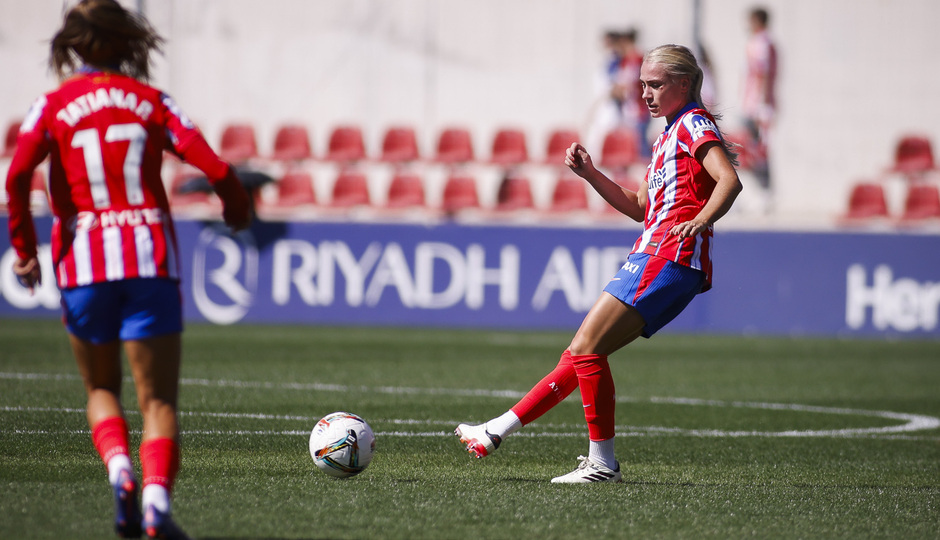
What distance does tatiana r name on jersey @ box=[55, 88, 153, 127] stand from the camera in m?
3.81

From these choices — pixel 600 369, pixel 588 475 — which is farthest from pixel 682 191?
pixel 588 475

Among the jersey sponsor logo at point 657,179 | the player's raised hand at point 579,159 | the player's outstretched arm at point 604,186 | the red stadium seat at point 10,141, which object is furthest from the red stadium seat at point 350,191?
the jersey sponsor logo at point 657,179

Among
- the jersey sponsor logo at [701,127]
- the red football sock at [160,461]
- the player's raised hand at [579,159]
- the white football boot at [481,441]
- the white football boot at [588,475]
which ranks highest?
the jersey sponsor logo at [701,127]

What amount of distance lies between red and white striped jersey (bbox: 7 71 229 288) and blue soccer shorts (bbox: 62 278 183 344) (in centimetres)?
4

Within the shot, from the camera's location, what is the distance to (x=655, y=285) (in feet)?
16.9

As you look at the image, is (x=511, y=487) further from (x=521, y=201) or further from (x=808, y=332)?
(x=521, y=201)

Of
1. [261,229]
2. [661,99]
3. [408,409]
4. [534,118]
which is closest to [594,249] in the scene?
[261,229]

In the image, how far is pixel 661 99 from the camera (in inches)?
207

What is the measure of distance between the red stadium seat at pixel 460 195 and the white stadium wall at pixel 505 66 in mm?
2877

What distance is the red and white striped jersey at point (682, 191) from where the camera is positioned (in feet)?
16.9

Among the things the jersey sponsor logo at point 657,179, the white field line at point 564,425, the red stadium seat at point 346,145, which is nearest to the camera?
the jersey sponsor logo at point 657,179

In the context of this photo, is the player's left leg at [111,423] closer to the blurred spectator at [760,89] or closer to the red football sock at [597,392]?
the red football sock at [597,392]

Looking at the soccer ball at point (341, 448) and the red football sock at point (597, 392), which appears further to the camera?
the red football sock at point (597, 392)

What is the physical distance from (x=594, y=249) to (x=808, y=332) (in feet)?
9.20
